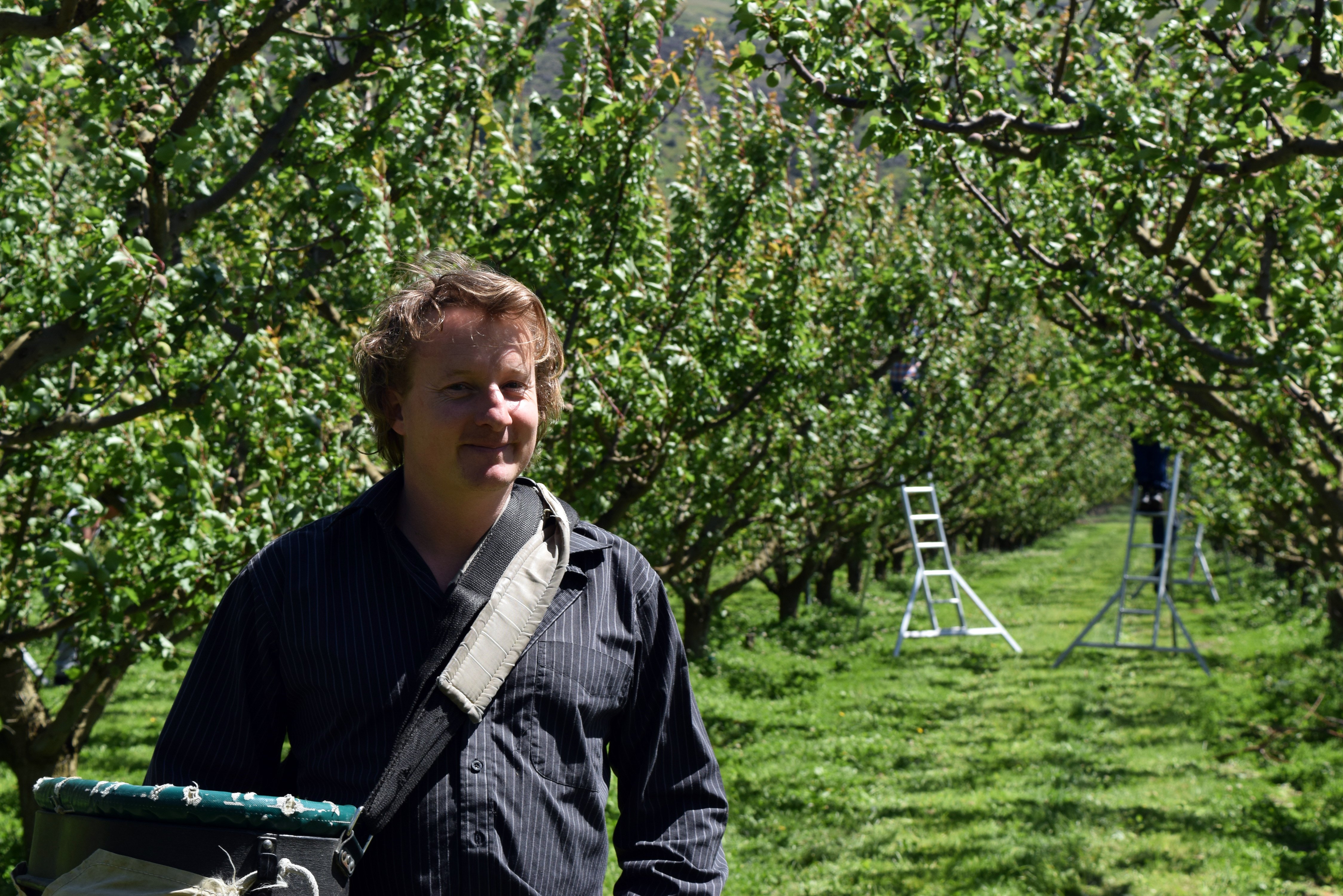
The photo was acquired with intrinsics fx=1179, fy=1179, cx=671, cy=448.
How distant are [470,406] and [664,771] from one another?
771 mm

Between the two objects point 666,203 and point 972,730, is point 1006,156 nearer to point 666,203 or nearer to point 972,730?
point 666,203

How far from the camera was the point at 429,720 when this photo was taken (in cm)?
194

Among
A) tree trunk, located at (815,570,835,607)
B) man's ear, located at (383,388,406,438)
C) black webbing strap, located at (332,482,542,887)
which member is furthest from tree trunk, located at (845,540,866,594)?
black webbing strap, located at (332,482,542,887)

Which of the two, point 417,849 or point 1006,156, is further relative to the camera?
point 1006,156

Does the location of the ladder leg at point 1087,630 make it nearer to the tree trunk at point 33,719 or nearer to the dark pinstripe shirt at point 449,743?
the tree trunk at point 33,719

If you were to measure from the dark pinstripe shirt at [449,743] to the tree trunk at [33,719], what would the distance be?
4477 millimetres

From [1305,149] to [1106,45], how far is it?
2300 mm

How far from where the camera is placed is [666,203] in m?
8.41

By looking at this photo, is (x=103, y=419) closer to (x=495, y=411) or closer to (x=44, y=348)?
(x=44, y=348)

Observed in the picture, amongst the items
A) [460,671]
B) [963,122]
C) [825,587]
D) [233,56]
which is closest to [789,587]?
[825,587]

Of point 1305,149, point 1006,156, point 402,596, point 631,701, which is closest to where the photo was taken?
point 402,596

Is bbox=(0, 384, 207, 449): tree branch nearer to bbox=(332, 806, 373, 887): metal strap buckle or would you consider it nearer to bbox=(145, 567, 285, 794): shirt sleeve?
bbox=(145, 567, 285, 794): shirt sleeve

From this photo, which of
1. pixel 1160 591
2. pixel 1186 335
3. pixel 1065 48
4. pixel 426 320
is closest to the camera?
pixel 426 320

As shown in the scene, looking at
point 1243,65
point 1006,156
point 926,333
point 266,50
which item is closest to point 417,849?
point 1006,156
